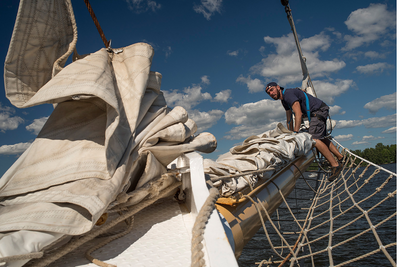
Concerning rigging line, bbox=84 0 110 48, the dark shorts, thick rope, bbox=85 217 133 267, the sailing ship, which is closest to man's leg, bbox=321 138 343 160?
the dark shorts

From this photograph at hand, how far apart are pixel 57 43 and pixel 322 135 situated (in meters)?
3.80

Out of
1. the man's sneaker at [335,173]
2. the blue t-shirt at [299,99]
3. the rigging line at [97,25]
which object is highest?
the rigging line at [97,25]

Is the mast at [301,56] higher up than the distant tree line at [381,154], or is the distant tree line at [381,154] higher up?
the mast at [301,56]

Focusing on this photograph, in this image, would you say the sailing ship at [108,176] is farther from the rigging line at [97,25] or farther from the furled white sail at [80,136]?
the rigging line at [97,25]

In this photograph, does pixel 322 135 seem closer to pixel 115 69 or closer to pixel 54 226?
pixel 115 69

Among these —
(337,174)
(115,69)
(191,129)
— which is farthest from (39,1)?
(337,174)

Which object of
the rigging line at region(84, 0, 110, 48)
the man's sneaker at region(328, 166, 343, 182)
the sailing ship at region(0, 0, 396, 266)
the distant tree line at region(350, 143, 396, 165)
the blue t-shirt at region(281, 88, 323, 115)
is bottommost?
the distant tree line at region(350, 143, 396, 165)

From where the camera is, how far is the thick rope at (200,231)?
2.40ft

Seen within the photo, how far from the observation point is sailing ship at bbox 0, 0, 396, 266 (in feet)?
2.76

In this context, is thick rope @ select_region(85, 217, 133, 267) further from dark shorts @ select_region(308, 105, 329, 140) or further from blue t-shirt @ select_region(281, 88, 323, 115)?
dark shorts @ select_region(308, 105, 329, 140)

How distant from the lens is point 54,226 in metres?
0.81

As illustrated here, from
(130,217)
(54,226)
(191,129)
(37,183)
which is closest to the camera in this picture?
(54,226)

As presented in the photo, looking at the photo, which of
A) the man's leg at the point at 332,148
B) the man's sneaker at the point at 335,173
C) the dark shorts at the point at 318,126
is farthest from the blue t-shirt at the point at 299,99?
the man's sneaker at the point at 335,173

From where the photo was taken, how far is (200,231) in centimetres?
80
